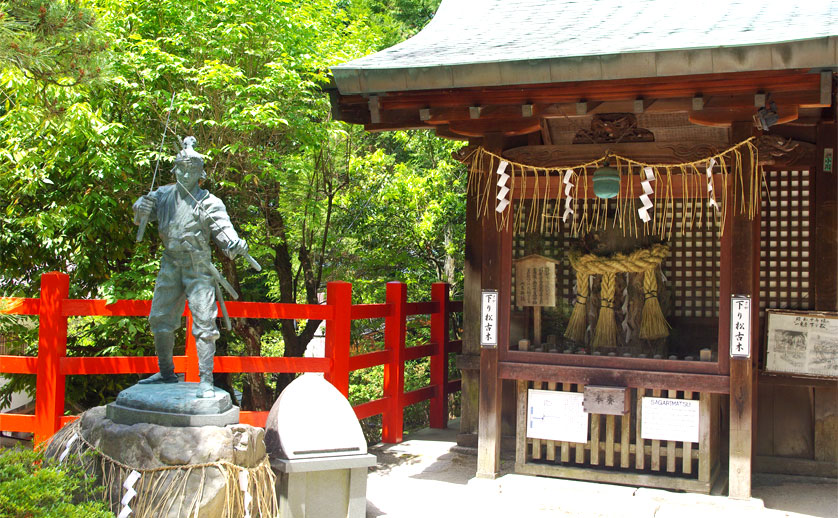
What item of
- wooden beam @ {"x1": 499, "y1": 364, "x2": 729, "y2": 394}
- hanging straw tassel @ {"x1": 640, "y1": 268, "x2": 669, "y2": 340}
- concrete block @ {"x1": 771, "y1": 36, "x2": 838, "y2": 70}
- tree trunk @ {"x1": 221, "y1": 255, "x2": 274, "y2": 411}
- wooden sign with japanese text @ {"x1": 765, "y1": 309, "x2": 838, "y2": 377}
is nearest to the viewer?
concrete block @ {"x1": 771, "y1": 36, "x2": 838, "y2": 70}

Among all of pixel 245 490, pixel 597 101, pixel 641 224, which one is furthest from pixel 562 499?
pixel 597 101

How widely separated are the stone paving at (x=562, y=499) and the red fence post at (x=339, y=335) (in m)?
1.09

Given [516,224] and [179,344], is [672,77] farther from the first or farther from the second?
[179,344]

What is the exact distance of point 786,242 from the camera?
798 cm

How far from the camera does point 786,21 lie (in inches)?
246

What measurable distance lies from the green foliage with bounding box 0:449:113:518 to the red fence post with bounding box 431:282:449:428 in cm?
559

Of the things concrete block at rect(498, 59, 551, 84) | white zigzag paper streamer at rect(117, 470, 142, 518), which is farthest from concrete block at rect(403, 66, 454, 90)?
white zigzag paper streamer at rect(117, 470, 142, 518)

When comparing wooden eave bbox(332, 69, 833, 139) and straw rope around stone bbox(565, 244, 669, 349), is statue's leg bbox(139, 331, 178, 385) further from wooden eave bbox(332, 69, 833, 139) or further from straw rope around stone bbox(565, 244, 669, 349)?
straw rope around stone bbox(565, 244, 669, 349)

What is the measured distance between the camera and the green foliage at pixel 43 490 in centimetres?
452

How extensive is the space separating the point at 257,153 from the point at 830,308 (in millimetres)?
6682

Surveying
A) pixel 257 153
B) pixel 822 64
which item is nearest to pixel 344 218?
pixel 257 153

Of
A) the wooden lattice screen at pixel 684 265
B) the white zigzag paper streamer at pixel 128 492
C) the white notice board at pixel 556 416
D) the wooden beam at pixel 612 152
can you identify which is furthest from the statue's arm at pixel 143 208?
the white notice board at pixel 556 416

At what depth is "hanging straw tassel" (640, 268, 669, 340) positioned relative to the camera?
7.88 m

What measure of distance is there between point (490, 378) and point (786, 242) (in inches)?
139
